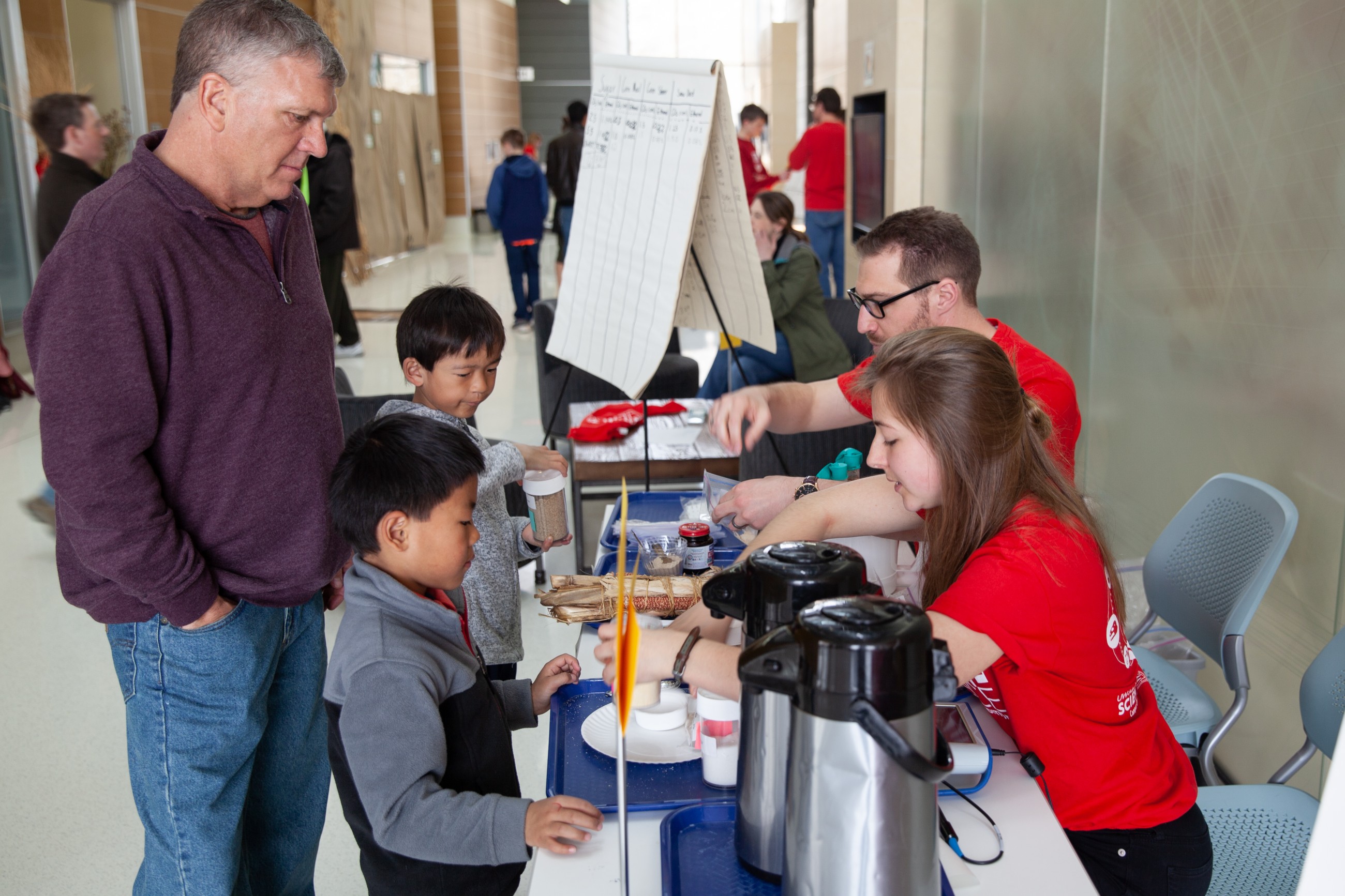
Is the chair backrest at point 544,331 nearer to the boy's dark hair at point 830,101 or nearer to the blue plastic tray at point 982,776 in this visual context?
the blue plastic tray at point 982,776

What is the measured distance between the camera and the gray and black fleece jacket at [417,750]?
1260 mm

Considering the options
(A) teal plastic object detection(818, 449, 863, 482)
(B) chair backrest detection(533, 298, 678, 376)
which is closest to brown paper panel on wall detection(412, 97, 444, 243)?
(B) chair backrest detection(533, 298, 678, 376)

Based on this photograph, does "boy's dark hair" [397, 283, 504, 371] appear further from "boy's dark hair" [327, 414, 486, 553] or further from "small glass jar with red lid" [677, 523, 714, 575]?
"boy's dark hair" [327, 414, 486, 553]

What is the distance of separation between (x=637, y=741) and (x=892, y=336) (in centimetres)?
120

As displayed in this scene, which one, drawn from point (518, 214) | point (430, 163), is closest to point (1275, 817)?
point (518, 214)

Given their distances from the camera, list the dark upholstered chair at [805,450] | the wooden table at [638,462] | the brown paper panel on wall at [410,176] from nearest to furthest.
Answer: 1. the wooden table at [638,462]
2. the dark upholstered chair at [805,450]
3. the brown paper panel on wall at [410,176]

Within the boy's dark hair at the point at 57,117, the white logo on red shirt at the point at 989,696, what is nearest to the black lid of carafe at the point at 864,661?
the white logo on red shirt at the point at 989,696

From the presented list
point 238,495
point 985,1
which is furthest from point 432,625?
point 985,1

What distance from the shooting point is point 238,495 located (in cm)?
152

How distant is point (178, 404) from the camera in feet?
4.72

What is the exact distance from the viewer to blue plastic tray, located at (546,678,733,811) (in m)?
1.24

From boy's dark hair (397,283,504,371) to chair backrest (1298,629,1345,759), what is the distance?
164 centimetres

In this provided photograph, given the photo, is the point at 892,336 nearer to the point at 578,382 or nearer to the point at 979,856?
the point at 979,856

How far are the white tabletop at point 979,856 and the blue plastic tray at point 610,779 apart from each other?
0.02 meters
